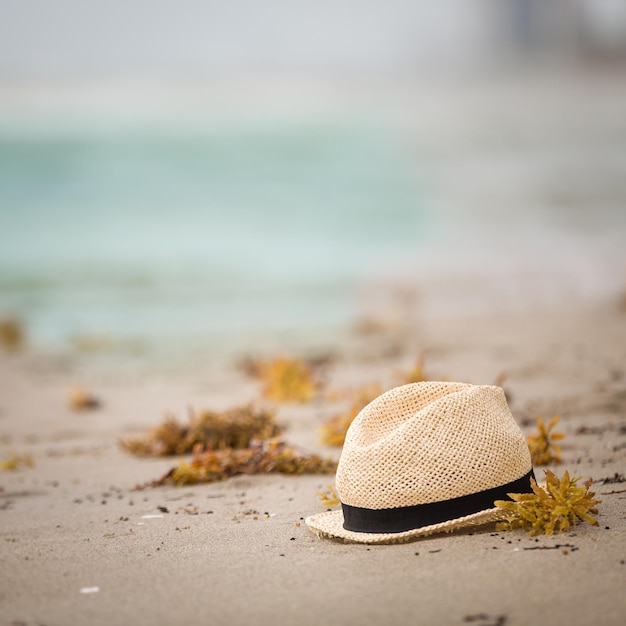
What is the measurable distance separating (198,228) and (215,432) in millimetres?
22015

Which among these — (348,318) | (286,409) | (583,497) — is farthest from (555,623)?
(348,318)

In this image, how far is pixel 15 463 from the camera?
6039 mm

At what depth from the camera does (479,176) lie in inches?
1302

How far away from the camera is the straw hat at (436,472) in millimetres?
3422

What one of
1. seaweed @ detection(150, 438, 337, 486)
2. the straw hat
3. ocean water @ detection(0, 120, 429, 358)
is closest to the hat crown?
the straw hat

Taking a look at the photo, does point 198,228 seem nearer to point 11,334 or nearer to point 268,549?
point 11,334

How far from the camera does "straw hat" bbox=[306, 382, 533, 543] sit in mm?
3422

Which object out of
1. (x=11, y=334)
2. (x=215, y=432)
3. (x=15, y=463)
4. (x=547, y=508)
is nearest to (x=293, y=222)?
(x=11, y=334)

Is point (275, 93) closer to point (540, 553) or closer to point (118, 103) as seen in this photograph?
point (118, 103)

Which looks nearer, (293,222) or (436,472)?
(436,472)

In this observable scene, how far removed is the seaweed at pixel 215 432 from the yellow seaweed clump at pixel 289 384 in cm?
164

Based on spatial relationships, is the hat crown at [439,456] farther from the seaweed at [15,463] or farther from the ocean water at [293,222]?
the ocean water at [293,222]

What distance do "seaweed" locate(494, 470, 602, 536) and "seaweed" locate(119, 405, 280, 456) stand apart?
8.10ft

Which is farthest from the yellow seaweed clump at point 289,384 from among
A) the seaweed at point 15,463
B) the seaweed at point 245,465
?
Answer: the seaweed at point 245,465
